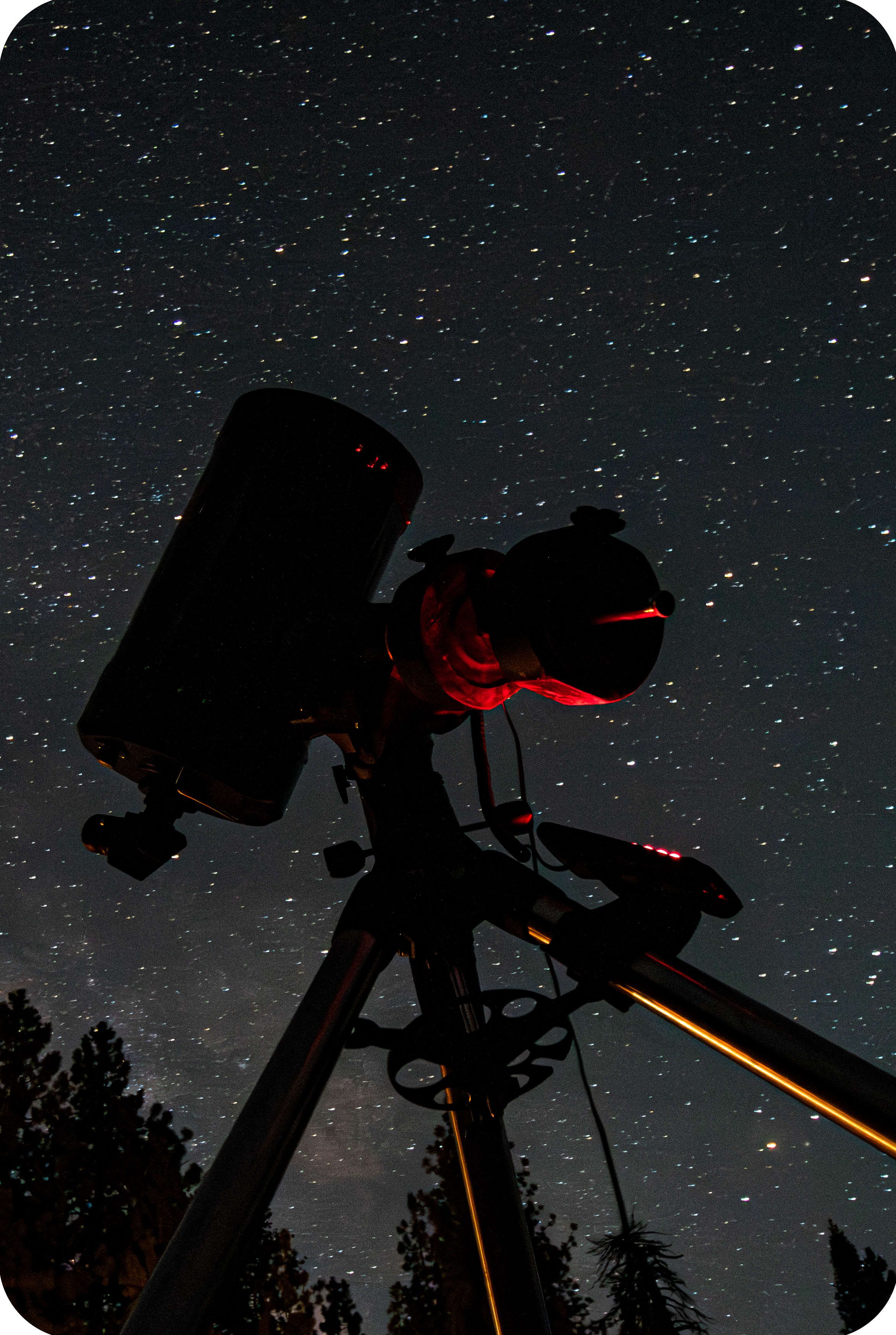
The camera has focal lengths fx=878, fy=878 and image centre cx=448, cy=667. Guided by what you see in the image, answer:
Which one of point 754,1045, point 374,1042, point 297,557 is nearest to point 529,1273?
point 374,1042

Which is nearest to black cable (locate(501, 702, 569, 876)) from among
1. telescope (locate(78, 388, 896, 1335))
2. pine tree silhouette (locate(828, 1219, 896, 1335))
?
telescope (locate(78, 388, 896, 1335))

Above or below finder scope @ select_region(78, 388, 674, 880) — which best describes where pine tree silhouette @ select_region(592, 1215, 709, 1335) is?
below

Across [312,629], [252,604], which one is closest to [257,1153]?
[312,629]

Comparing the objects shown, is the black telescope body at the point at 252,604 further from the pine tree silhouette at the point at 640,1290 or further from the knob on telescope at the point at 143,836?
the pine tree silhouette at the point at 640,1290

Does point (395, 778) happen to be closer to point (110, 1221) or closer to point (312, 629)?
point (312, 629)

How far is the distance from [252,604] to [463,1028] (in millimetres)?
696

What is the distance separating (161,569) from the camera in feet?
4.78

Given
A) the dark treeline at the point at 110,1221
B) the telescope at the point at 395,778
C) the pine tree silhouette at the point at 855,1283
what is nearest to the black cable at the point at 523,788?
the telescope at the point at 395,778

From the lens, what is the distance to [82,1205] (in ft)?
29.1

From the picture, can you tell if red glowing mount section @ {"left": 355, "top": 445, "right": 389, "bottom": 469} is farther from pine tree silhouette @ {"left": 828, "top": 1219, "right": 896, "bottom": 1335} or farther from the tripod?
pine tree silhouette @ {"left": 828, "top": 1219, "right": 896, "bottom": 1335}

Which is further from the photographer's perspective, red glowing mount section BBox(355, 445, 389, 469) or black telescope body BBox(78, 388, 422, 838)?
Answer: red glowing mount section BBox(355, 445, 389, 469)

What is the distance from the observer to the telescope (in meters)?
0.83

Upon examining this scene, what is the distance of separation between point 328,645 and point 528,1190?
34.6ft

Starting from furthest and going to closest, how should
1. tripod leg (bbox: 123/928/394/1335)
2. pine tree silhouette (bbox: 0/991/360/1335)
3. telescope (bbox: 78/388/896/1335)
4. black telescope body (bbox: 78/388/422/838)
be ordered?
pine tree silhouette (bbox: 0/991/360/1335) → black telescope body (bbox: 78/388/422/838) → telescope (bbox: 78/388/896/1335) → tripod leg (bbox: 123/928/394/1335)
